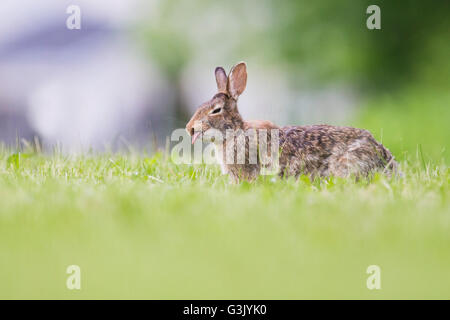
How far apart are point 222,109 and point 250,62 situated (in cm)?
995

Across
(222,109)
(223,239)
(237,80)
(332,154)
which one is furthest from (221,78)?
(223,239)

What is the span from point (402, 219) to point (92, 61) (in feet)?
46.4

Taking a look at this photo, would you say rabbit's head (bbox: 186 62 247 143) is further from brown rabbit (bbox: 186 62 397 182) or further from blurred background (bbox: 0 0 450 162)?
blurred background (bbox: 0 0 450 162)

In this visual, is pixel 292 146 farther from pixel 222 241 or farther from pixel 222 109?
pixel 222 241

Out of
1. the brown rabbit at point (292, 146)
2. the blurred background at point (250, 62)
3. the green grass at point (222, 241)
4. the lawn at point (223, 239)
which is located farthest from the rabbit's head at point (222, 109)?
the blurred background at point (250, 62)

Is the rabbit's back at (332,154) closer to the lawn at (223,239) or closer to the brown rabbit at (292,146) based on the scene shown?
the brown rabbit at (292,146)

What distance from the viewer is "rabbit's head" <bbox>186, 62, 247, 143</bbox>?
19.7 feet

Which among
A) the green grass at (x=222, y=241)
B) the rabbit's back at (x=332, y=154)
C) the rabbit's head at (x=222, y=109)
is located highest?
the rabbit's head at (x=222, y=109)

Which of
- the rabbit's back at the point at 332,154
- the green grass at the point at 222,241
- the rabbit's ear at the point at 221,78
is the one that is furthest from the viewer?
the rabbit's ear at the point at 221,78

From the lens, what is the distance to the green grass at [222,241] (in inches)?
119

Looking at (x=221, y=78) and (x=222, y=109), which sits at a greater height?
(x=221, y=78)

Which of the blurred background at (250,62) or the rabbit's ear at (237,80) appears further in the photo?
the blurred background at (250,62)

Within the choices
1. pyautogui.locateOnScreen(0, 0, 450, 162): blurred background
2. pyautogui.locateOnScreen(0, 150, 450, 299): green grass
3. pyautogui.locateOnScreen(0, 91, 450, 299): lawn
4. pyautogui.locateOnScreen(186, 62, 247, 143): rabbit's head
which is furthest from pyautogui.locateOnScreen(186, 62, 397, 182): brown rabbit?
pyautogui.locateOnScreen(0, 0, 450, 162): blurred background

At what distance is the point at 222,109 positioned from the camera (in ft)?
19.9
